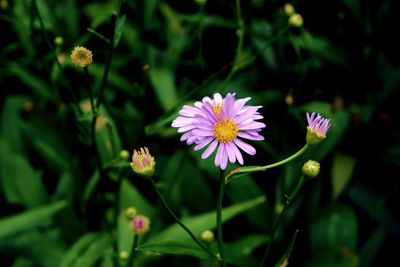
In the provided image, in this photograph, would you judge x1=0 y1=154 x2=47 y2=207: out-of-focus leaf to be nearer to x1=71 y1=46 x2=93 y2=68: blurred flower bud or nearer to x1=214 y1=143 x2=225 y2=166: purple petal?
x1=71 y1=46 x2=93 y2=68: blurred flower bud

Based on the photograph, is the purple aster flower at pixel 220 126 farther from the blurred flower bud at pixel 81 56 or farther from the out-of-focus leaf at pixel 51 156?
the out-of-focus leaf at pixel 51 156

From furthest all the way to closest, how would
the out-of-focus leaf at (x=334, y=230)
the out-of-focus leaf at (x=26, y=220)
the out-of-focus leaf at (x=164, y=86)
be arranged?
1. the out-of-focus leaf at (x=164, y=86)
2. the out-of-focus leaf at (x=334, y=230)
3. the out-of-focus leaf at (x=26, y=220)

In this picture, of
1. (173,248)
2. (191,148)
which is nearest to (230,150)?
(173,248)

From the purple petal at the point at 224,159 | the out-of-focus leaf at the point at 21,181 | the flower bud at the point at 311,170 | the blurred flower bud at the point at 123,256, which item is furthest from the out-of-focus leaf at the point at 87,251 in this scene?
the flower bud at the point at 311,170

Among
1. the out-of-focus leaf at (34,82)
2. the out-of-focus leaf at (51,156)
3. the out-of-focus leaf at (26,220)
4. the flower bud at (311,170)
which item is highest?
the out-of-focus leaf at (34,82)

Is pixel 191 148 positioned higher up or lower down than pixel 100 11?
lower down

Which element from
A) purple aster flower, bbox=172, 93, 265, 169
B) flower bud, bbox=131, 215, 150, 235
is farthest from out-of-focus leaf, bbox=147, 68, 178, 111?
purple aster flower, bbox=172, 93, 265, 169

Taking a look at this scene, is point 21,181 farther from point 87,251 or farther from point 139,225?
point 139,225
